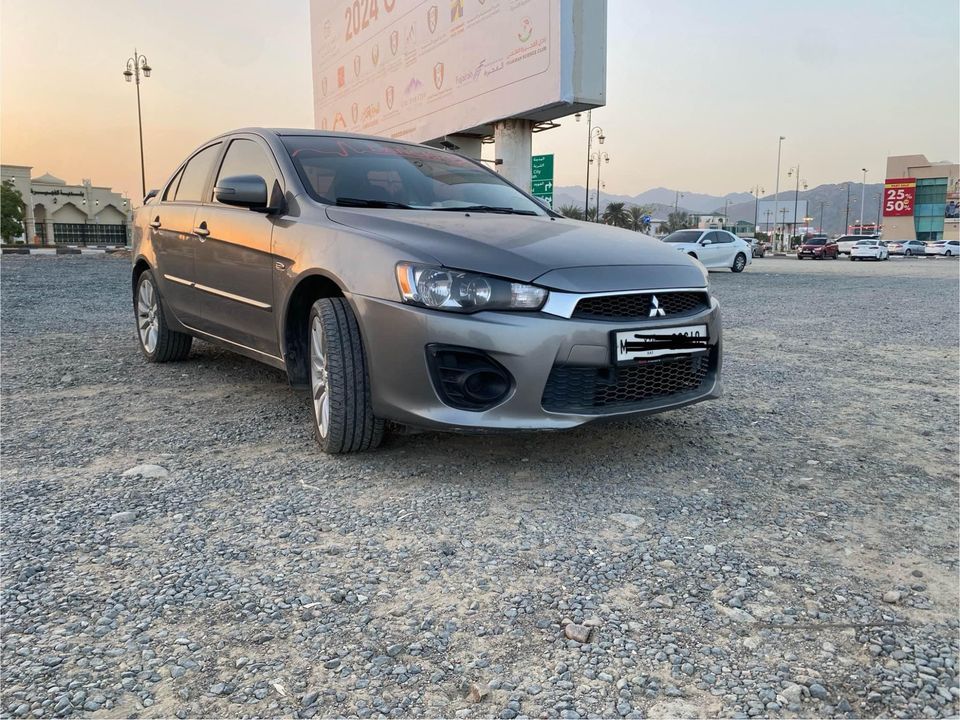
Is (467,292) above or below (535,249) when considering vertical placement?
below

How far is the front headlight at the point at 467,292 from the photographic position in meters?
2.82

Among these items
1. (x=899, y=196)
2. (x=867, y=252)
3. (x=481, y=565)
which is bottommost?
(x=481, y=565)

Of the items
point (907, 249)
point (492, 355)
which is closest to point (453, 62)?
point (492, 355)

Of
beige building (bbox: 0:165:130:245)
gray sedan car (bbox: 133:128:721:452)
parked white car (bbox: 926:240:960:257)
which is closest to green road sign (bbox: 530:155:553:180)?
gray sedan car (bbox: 133:128:721:452)

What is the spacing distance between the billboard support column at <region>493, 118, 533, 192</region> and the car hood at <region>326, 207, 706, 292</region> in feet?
48.2

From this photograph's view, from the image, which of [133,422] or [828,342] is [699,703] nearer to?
[133,422]

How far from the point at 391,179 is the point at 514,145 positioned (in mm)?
14523

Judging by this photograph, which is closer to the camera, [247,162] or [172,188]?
[247,162]

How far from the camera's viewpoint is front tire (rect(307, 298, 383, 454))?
3068mm

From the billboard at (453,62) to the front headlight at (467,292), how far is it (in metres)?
13.2

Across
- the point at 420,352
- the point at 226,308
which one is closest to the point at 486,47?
the point at 226,308

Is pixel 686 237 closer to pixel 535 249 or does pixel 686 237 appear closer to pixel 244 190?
pixel 244 190

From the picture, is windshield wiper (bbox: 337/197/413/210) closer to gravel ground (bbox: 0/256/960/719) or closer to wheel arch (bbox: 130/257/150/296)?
gravel ground (bbox: 0/256/960/719)

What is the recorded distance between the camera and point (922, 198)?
3110 inches
